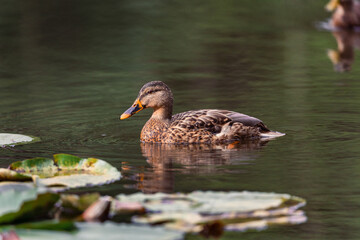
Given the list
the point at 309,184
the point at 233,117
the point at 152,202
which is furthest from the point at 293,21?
the point at 152,202

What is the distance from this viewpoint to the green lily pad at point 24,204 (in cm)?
509

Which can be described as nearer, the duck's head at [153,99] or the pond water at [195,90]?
the pond water at [195,90]

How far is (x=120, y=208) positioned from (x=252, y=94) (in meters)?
6.58

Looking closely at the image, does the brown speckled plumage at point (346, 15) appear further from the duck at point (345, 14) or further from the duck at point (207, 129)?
the duck at point (207, 129)

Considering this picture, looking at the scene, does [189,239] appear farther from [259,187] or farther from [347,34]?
[347,34]

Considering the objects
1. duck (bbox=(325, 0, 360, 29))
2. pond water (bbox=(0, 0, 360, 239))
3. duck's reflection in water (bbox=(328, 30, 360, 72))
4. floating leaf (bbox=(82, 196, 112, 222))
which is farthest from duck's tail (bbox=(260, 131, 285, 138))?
duck (bbox=(325, 0, 360, 29))

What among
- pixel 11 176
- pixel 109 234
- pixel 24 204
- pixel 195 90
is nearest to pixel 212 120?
pixel 195 90

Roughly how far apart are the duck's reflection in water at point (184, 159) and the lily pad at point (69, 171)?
0.38 metres

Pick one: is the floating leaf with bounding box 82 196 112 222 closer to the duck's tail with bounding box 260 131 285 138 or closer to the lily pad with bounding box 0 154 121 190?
the lily pad with bounding box 0 154 121 190

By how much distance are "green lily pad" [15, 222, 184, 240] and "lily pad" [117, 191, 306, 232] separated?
10.8 inches

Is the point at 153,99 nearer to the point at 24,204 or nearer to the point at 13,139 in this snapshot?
the point at 13,139

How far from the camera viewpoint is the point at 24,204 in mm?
5117

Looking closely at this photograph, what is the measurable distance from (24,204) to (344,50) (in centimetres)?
1193

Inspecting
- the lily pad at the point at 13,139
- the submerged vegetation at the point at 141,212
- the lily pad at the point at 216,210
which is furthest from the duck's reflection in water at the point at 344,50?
the submerged vegetation at the point at 141,212
